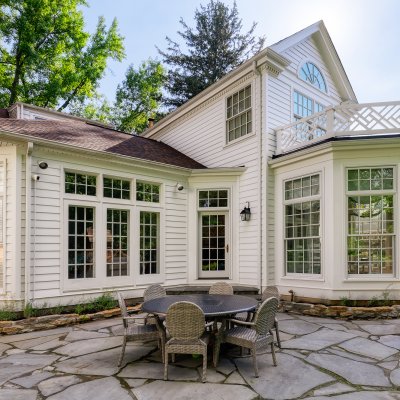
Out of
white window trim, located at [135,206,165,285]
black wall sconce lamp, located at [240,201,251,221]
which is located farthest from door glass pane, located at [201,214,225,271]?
white window trim, located at [135,206,165,285]

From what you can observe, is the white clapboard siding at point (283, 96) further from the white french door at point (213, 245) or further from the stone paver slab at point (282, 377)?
the stone paver slab at point (282, 377)

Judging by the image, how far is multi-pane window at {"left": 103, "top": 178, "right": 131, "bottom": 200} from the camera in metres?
7.67

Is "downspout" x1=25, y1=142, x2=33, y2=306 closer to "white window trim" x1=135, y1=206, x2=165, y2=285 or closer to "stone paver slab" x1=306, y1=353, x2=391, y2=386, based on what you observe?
"white window trim" x1=135, y1=206, x2=165, y2=285

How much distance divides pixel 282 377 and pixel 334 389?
0.56 metres

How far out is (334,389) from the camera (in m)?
3.49

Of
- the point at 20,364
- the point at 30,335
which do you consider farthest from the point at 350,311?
the point at 30,335

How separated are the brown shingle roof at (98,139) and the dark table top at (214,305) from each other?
156 inches

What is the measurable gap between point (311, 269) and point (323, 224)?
104cm

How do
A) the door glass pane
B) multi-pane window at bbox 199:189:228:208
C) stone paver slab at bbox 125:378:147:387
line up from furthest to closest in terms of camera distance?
multi-pane window at bbox 199:189:228:208 < the door glass pane < stone paver slab at bbox 125:378:147:387

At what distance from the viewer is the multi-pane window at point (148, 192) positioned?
325 inches

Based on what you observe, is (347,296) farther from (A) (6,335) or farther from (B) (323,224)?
(A) (6,335)

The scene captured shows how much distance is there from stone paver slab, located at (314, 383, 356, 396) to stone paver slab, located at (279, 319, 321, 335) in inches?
80.9

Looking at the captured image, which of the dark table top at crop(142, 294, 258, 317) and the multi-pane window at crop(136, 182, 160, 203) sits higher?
the multi-pane window at crop(136, 182, 160, 203)

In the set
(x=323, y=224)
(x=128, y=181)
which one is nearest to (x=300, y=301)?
(x=323, y=224)
